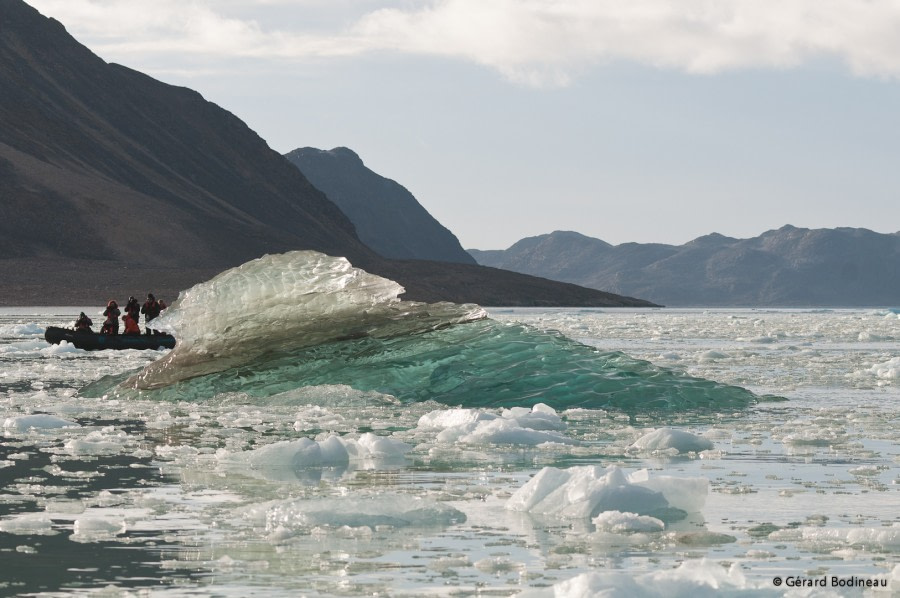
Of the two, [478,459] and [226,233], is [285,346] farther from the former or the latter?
[226,233]

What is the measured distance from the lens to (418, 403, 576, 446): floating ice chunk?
12922 mm

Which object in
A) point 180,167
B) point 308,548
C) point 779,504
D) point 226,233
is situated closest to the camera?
point 308,548

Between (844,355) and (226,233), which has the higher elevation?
(226,233)

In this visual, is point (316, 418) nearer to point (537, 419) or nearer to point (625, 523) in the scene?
point (537, 419)

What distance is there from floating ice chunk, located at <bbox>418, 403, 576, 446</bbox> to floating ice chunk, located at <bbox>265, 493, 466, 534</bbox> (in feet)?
14.0

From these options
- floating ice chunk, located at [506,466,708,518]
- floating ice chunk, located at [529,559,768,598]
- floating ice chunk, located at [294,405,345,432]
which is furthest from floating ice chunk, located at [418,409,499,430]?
floating ice chunk, located at [529,559,768,598]

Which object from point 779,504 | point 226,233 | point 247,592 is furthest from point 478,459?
point 226,233

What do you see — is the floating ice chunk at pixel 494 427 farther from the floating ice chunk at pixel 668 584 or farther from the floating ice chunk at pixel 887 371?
the floating ice chunk at pixel 887 371

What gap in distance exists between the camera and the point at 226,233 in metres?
140

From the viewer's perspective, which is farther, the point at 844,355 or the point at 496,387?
the point at 844,355

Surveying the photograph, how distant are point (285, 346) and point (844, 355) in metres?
18.0

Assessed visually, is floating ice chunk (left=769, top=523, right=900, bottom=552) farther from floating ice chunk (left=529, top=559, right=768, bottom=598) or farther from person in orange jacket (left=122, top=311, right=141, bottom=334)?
person in orange jacket (left=122, top=311, right=141, bottom=334)

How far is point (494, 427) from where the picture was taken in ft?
43.0

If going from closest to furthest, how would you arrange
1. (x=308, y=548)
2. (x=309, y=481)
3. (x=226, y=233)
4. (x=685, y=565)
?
(x=685, y=565) → (x=308, y=548) → (x=309, y=481) → (x=226, y=233)
